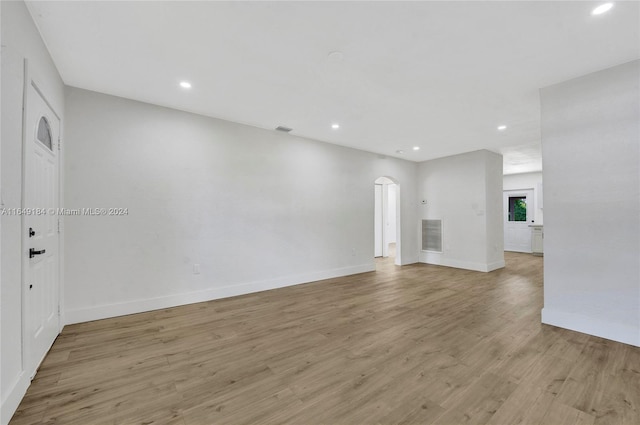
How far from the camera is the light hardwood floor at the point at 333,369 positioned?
1680 millimetres

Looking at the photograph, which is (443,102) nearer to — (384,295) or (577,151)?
(577,151)

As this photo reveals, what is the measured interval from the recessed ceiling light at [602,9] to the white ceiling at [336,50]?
2.4 inches

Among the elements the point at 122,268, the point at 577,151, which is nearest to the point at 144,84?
the point at 122,268

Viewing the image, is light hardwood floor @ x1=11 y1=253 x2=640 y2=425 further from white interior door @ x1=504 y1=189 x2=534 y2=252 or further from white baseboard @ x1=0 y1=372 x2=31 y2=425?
white interior door @ x1=504 y1=189 x2=534 y2=252

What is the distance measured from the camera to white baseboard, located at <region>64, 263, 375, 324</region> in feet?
10.3

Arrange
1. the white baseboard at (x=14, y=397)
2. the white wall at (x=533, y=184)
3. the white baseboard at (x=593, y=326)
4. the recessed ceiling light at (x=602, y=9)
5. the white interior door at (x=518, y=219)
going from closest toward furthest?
the white baseboard at (x=14, y=397), the recessed ceiling light at (x=602, y=9), the white baseboard at (x=593, y=326), the white wall at (x=533, y=184), the white interior door at (x=518, y=219)

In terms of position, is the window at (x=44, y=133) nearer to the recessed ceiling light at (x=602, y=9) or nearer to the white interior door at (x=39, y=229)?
the white interior door at (x=39, y=229)

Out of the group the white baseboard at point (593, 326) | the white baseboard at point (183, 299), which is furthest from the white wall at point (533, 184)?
the white baseboard at point (183, 299)

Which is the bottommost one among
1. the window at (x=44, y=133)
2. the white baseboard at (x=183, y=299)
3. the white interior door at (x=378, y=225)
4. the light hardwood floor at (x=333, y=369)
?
the light hardwood floor at (x=333, y=369)

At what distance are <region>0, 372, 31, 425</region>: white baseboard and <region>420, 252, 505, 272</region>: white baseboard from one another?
286 inches

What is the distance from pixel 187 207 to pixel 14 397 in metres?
2.51

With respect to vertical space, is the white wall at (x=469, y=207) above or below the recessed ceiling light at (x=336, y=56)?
below

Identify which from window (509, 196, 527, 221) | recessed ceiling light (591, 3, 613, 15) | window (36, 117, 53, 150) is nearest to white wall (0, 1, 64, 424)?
window (36, 117, 53, 150)

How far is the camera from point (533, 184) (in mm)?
8969
